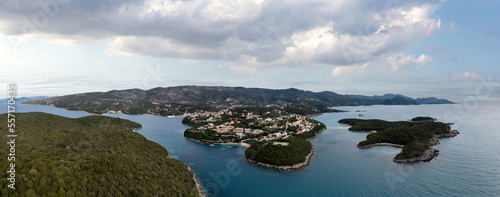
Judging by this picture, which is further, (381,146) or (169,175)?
(381,146)

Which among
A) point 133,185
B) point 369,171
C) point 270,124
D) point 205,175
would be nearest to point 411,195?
point 369,171

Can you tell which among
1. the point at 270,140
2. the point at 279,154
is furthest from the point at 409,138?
the point at 279,154

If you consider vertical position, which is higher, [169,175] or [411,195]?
[169,175]

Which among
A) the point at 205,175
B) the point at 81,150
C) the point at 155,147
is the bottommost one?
the point at 205,175

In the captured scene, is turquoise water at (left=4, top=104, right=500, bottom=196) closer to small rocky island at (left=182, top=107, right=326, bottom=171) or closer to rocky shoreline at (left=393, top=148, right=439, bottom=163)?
rocky shoreline at (left=393, top=148, right=439, bottom=163)

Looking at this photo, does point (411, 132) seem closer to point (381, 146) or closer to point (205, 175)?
point (381, 146)

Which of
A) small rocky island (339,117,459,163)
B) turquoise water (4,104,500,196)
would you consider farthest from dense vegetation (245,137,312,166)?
small rocky island (339,117,459,163)

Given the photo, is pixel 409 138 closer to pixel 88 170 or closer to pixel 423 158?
pixel 423 158
